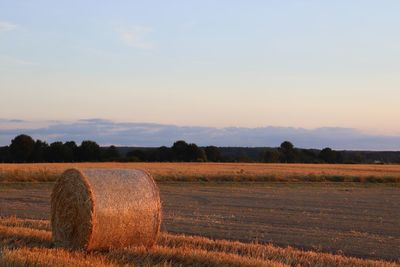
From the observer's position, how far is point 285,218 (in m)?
21.5

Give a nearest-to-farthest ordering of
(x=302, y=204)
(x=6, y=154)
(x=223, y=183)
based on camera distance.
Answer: (x=302, y=204) → (x=223, y=183) → (x=6, y=154)

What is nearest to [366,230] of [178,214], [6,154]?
[178,214]

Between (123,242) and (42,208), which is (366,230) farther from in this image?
(42,208)

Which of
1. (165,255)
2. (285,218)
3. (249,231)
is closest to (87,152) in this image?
(285,218)

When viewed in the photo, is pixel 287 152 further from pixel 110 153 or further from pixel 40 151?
pixel 40 151

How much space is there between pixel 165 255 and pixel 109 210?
62.3 inches

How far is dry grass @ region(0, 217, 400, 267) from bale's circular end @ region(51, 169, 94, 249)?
0.31m

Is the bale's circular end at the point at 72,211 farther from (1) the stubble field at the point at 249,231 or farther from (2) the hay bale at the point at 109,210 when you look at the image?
(1) the stubble field at the point at 249,231

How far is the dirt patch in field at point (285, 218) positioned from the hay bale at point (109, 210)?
345 centimetres

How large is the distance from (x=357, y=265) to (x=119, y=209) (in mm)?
4133

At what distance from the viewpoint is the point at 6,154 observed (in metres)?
84.8

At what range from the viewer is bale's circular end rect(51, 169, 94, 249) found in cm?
1240

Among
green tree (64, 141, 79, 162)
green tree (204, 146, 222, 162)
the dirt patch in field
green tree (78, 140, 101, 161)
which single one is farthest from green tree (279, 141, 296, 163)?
the dirt patch in field

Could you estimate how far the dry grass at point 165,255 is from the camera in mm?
9477
